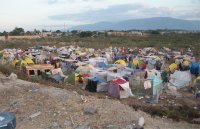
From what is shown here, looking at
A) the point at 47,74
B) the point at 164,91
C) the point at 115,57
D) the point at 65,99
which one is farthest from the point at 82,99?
the point at 115,57

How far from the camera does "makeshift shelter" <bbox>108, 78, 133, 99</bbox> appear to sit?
1491cm

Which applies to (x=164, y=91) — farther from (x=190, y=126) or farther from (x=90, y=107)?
(x=90, y=107)

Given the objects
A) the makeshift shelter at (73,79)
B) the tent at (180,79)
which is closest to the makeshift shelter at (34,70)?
the makeshift shelter at (73,79)

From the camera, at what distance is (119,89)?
1498cm

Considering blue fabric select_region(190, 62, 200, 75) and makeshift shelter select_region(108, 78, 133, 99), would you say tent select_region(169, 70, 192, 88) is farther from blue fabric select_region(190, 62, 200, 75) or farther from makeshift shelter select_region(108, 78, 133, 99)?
makeshift shelter select_region(108, 78, 133, 99)

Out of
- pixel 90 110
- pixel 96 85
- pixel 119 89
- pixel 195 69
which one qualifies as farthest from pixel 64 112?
pixel 195 69

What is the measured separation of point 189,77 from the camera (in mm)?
18281

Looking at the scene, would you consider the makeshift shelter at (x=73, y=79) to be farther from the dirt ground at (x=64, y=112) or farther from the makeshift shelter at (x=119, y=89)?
the dirt ground at (x=64, y=112)

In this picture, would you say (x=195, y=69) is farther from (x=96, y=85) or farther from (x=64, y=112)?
(x=64, y=112)

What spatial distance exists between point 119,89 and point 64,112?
5169mm

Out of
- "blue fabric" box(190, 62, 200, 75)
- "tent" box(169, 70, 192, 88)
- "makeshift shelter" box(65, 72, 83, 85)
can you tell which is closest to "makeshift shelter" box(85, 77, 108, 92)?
"makeshift shelter" box(65, 72, 83, 85)

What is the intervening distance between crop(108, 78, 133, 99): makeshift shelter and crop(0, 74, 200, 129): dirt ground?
345 centimetres

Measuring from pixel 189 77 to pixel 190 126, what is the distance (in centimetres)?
732

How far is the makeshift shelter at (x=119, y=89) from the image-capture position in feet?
48.9
